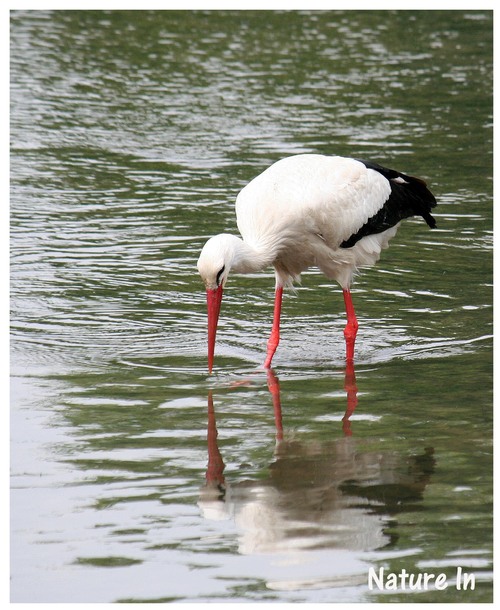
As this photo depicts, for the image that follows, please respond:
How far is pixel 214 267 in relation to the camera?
28.3 ft

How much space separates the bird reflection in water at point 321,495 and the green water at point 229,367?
2cm

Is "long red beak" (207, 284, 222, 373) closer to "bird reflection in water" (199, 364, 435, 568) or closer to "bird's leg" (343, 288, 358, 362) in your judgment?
"bird reflection in water" (199, 364, 435, 568)

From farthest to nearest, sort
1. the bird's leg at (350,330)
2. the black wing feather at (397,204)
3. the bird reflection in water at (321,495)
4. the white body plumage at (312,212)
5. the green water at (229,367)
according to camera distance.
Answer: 1. the black wing feather at (397,204)
2. the bird's leg at (350,330)
3. the white body plumage at (312,212)
4. the bird reflection in water at (321,495)
5. the green water at (229,367)

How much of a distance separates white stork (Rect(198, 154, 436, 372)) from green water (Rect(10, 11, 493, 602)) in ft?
1.91

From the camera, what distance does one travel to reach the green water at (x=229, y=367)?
6.29 metres

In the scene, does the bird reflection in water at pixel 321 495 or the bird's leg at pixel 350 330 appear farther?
the bird's leg at pixel 350 330

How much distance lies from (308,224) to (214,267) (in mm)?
1310

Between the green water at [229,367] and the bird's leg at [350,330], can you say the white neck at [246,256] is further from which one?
the bird's leg at [350,330]

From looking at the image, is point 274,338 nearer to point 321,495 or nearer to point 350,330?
point 350,330

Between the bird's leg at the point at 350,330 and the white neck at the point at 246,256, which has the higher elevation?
the white neck at the point at 246,256

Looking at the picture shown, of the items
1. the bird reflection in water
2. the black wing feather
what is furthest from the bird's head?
the black wing feather

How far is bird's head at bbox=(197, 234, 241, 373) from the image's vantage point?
8.62 m

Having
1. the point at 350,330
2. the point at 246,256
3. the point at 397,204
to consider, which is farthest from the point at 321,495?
the point at 397,204

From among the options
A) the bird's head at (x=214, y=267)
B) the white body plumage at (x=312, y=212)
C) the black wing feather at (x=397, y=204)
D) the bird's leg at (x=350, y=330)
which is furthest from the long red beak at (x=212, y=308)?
the black wing feather at (x=397, y=204)
